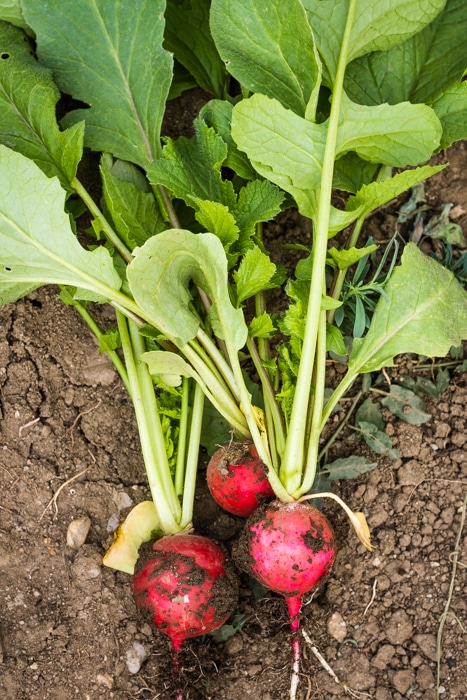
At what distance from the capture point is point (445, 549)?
2.08m

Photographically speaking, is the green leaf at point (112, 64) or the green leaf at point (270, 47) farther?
the green leaf at point (112, 64)

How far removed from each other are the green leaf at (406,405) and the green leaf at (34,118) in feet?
3.68

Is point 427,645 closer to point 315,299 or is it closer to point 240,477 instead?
point 240,477

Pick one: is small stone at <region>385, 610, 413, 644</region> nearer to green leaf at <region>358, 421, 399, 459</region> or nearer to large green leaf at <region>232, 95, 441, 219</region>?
green leaf at <region>358, 421, 399, 459</region>

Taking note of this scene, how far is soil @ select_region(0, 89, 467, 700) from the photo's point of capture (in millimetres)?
1990

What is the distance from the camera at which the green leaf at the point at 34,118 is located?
1.82m

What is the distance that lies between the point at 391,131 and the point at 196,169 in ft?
1.70

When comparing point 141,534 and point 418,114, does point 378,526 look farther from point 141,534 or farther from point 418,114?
point 418,114

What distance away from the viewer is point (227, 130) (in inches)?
75.4

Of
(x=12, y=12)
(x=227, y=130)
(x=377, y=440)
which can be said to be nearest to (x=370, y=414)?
(x=377, y=440)

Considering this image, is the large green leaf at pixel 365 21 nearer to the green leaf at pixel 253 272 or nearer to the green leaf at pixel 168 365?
the green leaf at pixel 253 272

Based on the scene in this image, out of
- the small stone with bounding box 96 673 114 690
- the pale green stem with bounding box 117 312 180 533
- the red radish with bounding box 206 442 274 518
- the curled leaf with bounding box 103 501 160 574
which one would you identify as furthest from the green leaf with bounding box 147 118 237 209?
the small stone with bounding box 96 673 114 690

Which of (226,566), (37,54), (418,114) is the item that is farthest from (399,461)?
(37,54)

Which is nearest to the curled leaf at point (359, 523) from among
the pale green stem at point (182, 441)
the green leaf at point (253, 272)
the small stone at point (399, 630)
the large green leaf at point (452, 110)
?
the small stone at point (399, 630)
